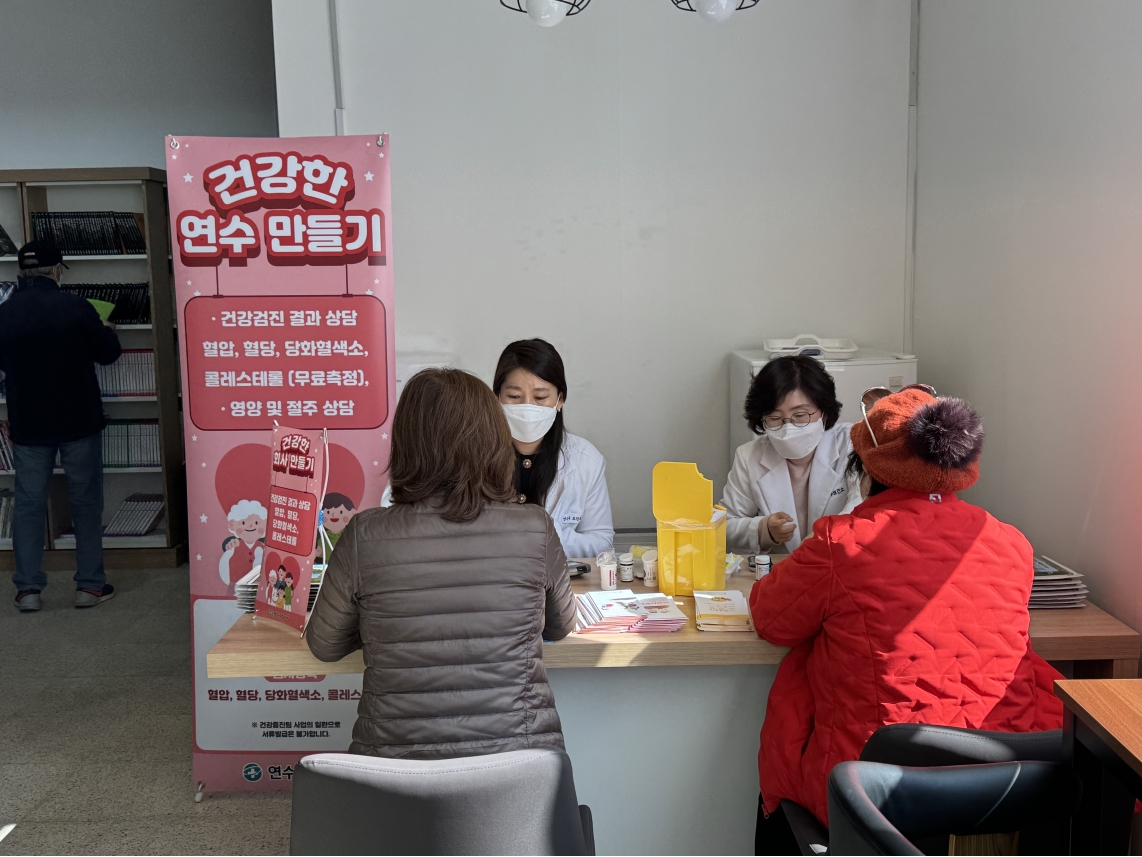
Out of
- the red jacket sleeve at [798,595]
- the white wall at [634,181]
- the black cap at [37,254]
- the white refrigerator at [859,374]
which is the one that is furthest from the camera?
the black cap at [37,254]

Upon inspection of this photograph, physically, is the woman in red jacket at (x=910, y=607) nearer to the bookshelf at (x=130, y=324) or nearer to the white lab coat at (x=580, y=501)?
the white lab coat at (x=580, y=501)

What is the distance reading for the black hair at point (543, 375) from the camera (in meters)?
2.89

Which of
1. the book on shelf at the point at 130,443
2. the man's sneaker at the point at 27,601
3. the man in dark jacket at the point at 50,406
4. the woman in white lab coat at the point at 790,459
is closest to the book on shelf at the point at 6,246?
the man in dark jacket at the point at 50,406

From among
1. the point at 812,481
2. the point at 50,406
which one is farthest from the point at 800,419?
the point at 50,406

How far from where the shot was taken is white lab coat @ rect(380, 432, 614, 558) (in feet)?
9.98

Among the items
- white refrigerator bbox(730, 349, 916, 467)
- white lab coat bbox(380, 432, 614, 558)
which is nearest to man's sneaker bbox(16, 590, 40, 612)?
white lab coat bbox(380, 432, 614, 558)

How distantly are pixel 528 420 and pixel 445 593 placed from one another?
1.24 m

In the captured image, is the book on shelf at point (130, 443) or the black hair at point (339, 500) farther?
the book on shelf at point (130, 443)

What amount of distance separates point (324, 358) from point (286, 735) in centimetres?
128

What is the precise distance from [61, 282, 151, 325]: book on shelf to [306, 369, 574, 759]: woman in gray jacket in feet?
14.6

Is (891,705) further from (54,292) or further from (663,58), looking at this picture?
(54,292)

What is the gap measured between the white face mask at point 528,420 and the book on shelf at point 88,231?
3680 millimetres

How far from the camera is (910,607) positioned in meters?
1.81

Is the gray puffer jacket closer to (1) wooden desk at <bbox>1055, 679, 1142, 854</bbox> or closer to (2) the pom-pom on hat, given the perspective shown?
(2) the pom-pom on hat
